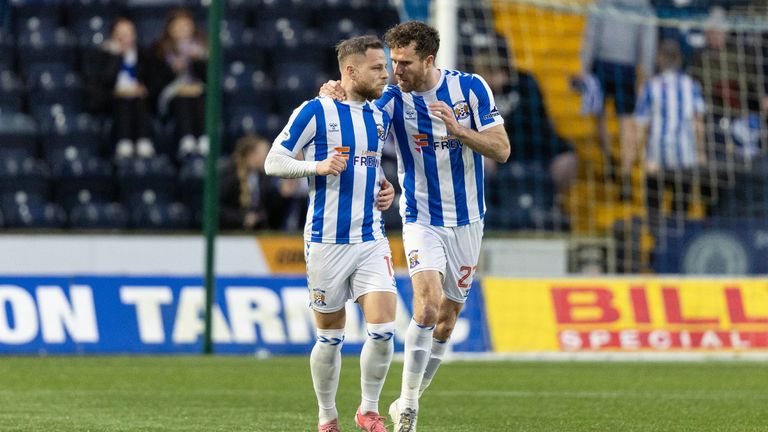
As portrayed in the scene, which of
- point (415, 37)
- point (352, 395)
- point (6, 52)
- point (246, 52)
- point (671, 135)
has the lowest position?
point (352, 395)

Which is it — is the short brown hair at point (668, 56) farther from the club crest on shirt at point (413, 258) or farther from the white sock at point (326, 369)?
the white sock at point (326, 369)

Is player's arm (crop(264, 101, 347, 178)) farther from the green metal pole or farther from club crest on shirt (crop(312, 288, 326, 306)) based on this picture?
the green metal pole

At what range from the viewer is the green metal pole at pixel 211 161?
1353 cm

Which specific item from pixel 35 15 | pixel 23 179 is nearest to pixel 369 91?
pixel 23 179

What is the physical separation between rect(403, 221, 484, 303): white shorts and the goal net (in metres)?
7.36

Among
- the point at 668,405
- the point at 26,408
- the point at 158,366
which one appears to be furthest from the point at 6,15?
the point at 668,405

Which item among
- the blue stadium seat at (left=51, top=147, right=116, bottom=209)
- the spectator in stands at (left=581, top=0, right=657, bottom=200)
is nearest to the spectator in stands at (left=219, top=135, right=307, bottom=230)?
the blue stadium seat at (left=51, top=147, right=116, bottom=209)

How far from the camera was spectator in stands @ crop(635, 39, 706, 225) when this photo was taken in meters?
15.2

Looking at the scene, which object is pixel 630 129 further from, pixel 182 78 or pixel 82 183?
pixel 82 183

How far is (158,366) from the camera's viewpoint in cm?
1232

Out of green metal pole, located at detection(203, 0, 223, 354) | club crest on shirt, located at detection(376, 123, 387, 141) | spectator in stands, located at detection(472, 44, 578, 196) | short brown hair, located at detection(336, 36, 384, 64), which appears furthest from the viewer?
spectator in stands, located at detection(472, 44, 578, 196)

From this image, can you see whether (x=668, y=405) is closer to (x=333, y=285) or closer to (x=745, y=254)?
(x=333, y=285)

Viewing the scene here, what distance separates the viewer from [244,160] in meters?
15.5

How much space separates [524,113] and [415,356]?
886cm
